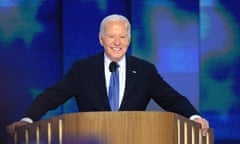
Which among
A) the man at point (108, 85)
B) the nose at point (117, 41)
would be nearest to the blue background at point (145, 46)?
the man at point (108, 85)

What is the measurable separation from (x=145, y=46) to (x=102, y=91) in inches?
80.5

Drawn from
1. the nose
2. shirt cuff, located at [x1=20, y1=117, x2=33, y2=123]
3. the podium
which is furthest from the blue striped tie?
the podium

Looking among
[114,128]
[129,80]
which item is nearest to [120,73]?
[129,80]

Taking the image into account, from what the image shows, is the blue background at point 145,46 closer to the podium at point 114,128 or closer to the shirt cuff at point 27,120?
the shirt cuff at point 27,120

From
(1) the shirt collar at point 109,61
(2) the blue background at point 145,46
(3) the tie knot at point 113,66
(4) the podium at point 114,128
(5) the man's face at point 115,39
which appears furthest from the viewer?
(2) the blue background at point 145,46

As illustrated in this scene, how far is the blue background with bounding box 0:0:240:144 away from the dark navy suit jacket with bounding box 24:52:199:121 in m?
1.82

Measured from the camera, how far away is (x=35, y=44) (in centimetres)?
584

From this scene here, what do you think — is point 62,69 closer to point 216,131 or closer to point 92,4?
point 92,4

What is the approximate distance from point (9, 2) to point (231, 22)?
6.02ft

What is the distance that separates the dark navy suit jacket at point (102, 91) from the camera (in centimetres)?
381

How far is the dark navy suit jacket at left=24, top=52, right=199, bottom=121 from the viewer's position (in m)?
3.81

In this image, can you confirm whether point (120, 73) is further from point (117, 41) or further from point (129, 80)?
point (117, 41)

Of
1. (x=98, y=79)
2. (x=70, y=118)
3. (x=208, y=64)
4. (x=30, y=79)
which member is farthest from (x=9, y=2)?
(x=70, y=118)

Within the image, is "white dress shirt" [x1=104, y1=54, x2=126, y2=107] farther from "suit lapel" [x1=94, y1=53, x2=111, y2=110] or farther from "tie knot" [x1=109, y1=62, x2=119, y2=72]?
"tie knot" [x1=109, y1=62, x2=119, y2=72]
